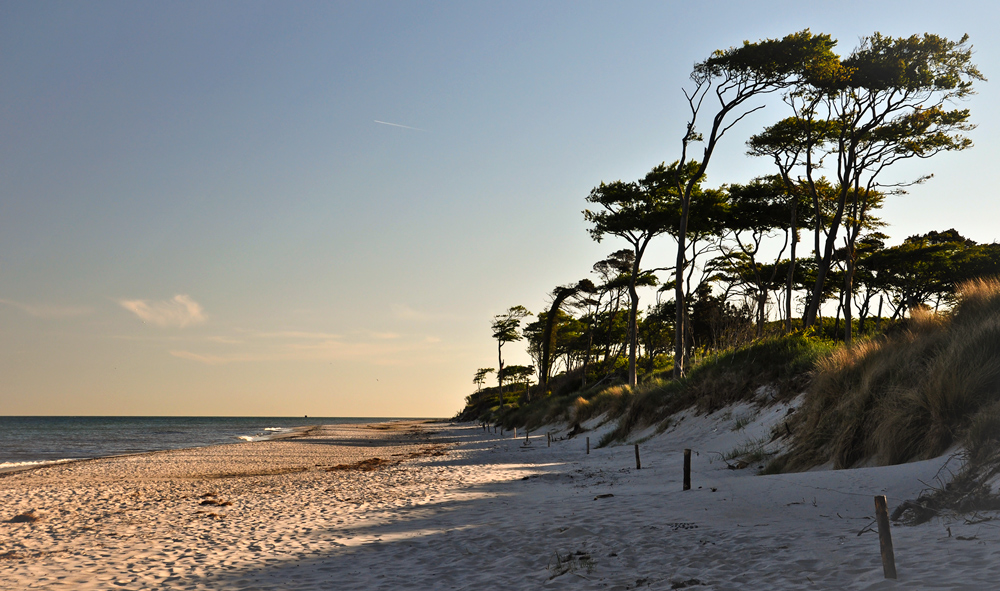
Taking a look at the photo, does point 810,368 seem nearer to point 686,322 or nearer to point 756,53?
point 756,53

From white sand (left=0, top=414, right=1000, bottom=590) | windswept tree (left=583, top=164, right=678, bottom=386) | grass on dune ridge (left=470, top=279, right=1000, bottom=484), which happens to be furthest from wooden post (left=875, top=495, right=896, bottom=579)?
windswept tree (left=583, top=164, right=678, bottom=386)

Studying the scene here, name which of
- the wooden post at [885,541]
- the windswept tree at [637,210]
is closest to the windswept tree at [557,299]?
the windswept tree at [637,210]

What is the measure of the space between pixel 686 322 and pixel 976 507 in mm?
35825

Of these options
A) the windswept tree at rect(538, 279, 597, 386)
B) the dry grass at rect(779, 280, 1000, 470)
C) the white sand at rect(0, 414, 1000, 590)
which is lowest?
the white sand at rect(0, 414, 1000, 590)

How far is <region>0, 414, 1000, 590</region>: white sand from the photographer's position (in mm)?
6238

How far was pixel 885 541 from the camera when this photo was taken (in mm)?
5391

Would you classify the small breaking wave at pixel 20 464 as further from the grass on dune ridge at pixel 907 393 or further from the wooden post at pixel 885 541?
the wooden post at pixel 885 541

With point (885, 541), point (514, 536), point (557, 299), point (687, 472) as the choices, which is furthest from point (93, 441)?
point (885, 541)

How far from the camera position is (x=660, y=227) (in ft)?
109

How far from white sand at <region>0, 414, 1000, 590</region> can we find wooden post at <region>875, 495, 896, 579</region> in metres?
0.14

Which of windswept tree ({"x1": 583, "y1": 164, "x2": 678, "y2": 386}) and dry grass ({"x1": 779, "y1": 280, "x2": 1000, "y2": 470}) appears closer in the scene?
dry grass ({"x1": 779, "y1": 280, "x2": 1000, "y2": 470})

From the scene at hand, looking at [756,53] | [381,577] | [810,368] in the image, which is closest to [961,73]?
[756,53]

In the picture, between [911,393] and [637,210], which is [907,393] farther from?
[637,210]

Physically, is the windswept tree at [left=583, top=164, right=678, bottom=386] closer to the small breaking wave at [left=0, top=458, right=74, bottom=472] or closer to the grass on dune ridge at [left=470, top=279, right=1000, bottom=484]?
the grass on dune ridge at [left=470, top=279, right=1000, bottom=484]
